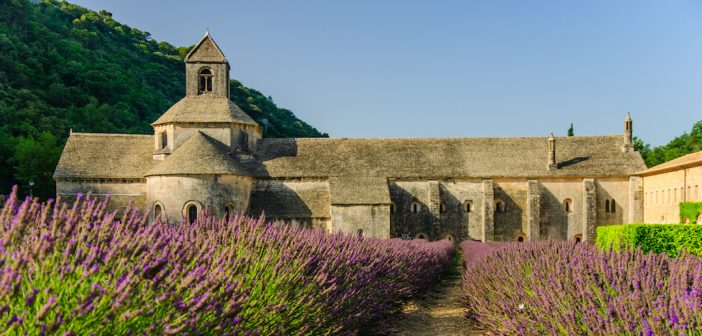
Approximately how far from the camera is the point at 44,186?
46.2 meters

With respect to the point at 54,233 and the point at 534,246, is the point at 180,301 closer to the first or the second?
the point at 54,233

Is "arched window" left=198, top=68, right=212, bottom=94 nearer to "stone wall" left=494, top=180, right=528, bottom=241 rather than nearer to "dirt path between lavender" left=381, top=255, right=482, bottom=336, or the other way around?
"stone wall" left=494, top=180, right=528, bottom=241

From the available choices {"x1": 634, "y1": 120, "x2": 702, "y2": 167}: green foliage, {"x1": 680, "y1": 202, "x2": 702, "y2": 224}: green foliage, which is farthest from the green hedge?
{"x1": 634, "y1": 120, "x2": 702, "y2": 167}: green foliage

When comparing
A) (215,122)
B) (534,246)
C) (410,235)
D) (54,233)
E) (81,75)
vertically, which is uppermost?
(81,75)

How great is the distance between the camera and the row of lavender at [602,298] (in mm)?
4629

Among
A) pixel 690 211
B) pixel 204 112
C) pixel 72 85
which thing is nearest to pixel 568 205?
pixel 690 211

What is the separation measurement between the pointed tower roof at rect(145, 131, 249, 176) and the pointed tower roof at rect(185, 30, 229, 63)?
652cm

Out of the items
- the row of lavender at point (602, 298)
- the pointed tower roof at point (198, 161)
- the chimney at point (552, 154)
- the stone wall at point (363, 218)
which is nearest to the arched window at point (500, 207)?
the chimney at point (552, 154)

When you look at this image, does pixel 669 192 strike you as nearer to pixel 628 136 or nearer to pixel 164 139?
pixel 628 136

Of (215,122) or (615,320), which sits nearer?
(615,320)

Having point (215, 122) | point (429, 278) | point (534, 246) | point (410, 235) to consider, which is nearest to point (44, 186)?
point (215, 122)

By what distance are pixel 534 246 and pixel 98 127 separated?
6190 cm

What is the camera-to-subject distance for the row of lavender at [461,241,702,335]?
4629 millimetres

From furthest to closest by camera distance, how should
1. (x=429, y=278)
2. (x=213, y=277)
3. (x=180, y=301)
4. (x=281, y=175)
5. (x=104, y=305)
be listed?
(x=281, y=175), (x=429, y=278), (x=213, y=277), (x=180, y=301), (x=104, y=305)
